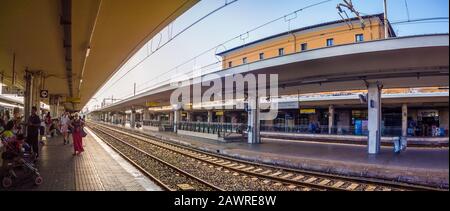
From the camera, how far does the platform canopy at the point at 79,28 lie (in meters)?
7.51

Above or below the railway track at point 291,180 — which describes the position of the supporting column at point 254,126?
above

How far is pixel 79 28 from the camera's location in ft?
29.8

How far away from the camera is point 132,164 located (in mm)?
10992

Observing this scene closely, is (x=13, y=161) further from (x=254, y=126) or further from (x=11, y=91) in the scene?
(x=11, y=91)

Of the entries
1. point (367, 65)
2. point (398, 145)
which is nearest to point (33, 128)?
point (367, 65)

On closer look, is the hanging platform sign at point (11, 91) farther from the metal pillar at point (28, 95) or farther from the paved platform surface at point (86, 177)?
the paved platform surface at point (86, 177)

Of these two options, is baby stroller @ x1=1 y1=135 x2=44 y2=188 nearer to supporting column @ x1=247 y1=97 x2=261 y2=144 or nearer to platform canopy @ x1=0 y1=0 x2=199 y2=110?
platform canopy @ x1=0 y1=0 x2=199 y2=110

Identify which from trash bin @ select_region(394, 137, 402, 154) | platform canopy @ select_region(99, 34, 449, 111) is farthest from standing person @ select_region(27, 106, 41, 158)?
trash bin @ select_region(394, 137, 402, 154)

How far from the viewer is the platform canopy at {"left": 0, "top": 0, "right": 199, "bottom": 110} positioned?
7.51 metres

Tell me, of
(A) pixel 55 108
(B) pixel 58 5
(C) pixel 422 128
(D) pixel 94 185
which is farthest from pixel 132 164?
(A) pixel 55 108

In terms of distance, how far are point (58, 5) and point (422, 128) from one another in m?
8.04

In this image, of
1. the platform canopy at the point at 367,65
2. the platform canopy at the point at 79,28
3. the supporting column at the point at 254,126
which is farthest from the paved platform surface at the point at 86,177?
the supporting column at the point at 254,126

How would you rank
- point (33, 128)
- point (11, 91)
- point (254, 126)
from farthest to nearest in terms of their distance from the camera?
point (11, 91), point (254, 126), point (33, 128)
